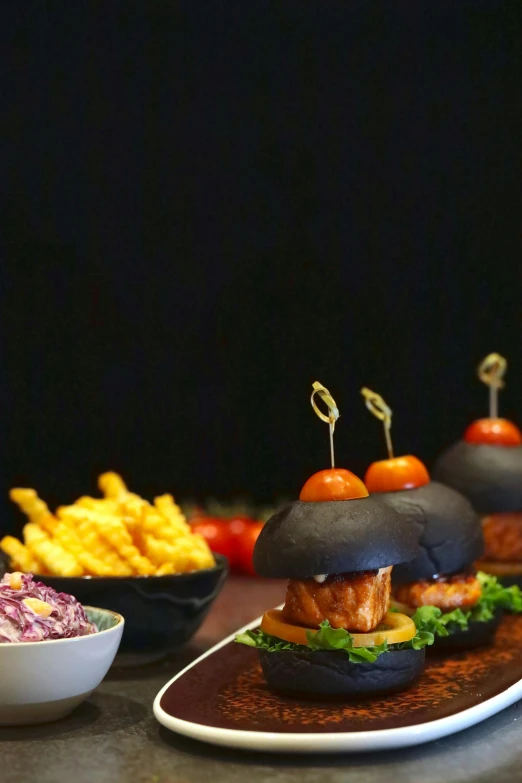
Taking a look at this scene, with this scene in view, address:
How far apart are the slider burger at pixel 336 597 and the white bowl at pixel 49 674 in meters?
0.35

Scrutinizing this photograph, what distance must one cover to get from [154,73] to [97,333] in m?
1.19

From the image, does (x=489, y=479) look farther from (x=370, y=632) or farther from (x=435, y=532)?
(x=370, y=632)

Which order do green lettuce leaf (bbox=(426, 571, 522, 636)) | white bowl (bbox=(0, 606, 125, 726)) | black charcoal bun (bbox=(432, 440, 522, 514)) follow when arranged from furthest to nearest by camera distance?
1. black charcoal bun (bbox=(432, 440, 522, 514))
2. green lettuce leaf (bbox=(426, 571, 522, 636))
3. white bowl (bbox=(0, 606, 125, 726))

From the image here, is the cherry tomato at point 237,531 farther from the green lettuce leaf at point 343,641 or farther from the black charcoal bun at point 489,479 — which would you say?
the green lettuce leaf at point 343,641

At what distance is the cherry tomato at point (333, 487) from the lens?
2.36m

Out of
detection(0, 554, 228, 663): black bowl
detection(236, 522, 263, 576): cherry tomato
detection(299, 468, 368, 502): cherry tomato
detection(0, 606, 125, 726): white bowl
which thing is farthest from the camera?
detection(236, 522, 263, 576): cherry tomato

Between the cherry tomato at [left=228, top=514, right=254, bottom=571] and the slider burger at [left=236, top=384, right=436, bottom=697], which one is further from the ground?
the slider burger at [left=236, top=384, right=436, bottom=697]

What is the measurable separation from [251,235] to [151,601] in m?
2.74

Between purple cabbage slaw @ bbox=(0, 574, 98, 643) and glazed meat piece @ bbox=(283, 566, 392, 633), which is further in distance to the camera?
glazed meat piece @ bbox=(283, 566, 392, 633)

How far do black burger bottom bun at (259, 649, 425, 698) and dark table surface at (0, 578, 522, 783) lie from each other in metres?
0.18

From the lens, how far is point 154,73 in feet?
16.3

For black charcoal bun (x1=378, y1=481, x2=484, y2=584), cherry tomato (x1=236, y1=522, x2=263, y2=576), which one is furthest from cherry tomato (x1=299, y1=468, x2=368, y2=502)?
cherry tomato (x1=236, y1=522, x2=263, y2=576)

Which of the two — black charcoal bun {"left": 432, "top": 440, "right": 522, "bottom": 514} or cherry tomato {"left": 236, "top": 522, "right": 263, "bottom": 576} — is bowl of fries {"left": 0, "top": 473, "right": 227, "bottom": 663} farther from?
cherry tomato {"left": 236, "top": 522, "right": 263, "bottom": 576}

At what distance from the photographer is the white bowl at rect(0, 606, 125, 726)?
213 centimetres
